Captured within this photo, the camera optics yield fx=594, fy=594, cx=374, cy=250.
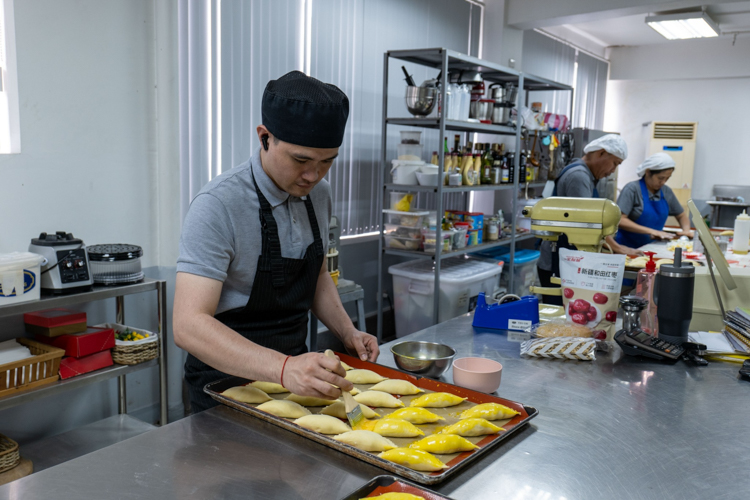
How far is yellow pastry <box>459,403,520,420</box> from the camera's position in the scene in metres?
1.38

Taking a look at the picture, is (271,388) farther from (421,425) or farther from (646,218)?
(646,218)

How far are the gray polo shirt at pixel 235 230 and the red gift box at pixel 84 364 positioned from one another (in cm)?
135

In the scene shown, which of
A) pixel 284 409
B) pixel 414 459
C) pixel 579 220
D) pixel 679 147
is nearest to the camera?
pixel 414 459

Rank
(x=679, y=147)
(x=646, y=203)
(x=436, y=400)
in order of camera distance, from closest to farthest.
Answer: (x=436, y=400) < (x=646, y=203) < (x=679, y=147)

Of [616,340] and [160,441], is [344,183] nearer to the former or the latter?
[616,340]

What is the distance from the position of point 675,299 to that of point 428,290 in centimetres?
251

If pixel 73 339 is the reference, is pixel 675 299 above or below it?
above

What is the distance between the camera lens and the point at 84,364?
8.69ft

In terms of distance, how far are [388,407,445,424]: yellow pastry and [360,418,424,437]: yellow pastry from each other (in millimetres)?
39

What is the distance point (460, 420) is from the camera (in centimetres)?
136

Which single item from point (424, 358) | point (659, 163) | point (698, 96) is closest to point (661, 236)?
point (659, 163)

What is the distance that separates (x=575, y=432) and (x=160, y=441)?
Answer: 0.94 metres

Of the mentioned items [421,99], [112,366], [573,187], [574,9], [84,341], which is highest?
[574,9]

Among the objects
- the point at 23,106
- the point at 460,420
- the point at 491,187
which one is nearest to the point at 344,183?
the point at 491,187
